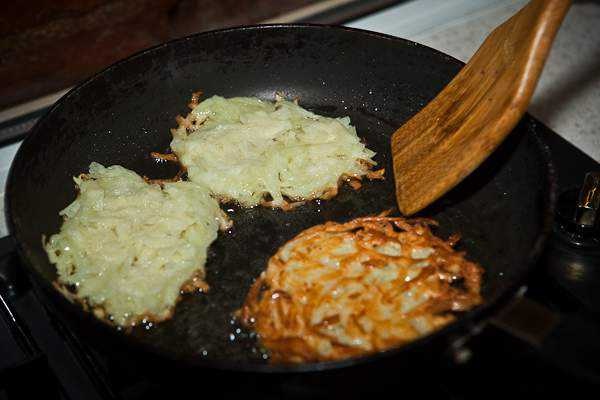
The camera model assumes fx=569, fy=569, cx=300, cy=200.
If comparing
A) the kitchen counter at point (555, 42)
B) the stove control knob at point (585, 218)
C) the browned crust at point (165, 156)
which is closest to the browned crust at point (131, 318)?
the browned crust at point (165, 156)

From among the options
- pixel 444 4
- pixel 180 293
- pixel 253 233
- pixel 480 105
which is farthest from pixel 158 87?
pixel 444 4

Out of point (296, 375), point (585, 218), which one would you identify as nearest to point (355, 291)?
point (296, 375)

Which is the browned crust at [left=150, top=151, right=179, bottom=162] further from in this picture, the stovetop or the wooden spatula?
the wooden spatula

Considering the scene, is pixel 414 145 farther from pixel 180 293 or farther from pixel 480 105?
pixel 180 293

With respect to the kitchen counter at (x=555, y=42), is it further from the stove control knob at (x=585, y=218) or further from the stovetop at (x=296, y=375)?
the stovetop at (x=296, y=375)

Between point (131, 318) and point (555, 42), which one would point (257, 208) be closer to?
point (131, 318)
